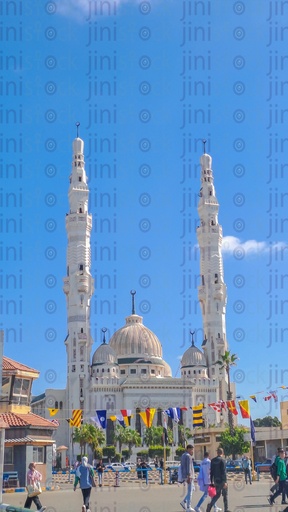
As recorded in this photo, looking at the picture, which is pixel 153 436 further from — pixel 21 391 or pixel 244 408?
pixel 21 391

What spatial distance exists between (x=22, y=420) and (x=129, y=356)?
2513 inches

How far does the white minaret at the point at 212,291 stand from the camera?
92.6 metres

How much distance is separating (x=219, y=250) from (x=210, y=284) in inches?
188

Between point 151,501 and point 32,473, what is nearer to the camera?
point 32,473

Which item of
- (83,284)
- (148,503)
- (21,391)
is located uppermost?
(83,284)

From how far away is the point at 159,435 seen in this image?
7812cm

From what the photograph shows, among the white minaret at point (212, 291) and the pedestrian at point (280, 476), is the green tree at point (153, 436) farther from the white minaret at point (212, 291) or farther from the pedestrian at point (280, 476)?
the pedestrian at point (280, 476)

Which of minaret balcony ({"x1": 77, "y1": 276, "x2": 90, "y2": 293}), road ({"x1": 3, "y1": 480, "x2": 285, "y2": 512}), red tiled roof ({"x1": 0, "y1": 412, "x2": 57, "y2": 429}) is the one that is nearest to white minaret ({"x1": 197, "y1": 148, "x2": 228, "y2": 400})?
minaret balcony ({"x1": 77, "y1": 276, "x2": 90, "y2": 293})

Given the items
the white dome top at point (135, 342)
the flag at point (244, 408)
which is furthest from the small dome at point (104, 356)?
the flag at point (244, 408)

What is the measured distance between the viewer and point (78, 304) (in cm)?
8788

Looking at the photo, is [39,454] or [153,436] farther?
[153,436]

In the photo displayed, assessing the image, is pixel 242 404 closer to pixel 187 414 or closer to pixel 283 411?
pixel 283 411

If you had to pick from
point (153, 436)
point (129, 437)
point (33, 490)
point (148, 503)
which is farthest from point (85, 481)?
point (153, 436)

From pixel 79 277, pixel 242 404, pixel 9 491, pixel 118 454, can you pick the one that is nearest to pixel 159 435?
pixel 118 454
